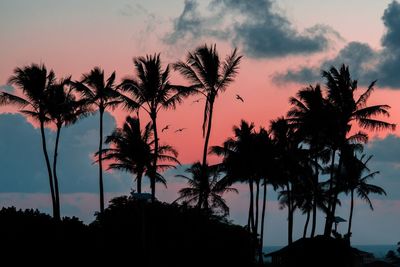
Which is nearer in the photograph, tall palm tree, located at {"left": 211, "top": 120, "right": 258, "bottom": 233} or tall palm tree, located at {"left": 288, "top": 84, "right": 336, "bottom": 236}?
tall palm tree, located at {"left": 288, "top": 84, "right": 336, "bottom": 236}

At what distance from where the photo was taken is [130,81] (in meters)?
48.2

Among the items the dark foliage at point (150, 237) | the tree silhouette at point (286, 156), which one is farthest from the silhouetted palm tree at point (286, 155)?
the dark foliage at point (150, 237)

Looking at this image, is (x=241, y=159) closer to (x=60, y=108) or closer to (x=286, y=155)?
(x=286, y=155)

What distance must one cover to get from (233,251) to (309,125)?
13427 mm

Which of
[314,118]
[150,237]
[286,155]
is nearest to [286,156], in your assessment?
[286,155]

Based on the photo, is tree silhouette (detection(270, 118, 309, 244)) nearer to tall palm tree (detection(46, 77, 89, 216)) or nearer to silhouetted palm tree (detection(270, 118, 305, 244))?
silhouetted palm tree (detection(270, 118, 305, 244))

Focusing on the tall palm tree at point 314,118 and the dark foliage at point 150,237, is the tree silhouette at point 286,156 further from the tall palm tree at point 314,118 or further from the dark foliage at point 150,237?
the dark foliage at point 150,237

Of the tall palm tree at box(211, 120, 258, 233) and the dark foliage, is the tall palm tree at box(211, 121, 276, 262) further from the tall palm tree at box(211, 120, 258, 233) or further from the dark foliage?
the dark foliage

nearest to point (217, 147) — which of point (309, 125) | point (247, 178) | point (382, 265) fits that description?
point (247, 178)

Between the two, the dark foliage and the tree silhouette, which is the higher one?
the tree silhouette

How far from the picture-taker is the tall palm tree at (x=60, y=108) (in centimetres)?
5262

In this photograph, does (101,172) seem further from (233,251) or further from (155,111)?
(233,251)

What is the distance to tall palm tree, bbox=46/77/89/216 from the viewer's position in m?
52.6

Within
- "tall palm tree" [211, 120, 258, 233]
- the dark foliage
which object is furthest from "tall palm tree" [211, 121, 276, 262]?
the dark foliage
